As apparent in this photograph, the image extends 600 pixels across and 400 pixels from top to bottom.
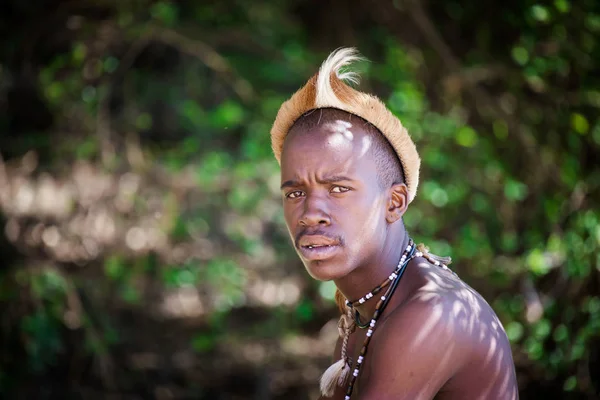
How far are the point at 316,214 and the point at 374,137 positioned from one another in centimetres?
36

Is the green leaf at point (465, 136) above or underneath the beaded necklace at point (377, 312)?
underneath

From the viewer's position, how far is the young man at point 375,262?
1974 millimetres

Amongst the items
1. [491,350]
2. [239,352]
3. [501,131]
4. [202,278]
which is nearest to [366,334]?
[491,350]

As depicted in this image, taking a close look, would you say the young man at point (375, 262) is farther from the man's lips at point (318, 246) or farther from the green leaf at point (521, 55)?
the green leaf at point (521, 55)

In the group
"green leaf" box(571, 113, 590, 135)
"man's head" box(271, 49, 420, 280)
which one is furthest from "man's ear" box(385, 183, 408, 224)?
"green leaf" box(571, 113, 590, 135)

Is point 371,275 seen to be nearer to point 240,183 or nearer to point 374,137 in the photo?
point 374,137

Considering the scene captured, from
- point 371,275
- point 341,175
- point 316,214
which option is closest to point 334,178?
point 341,175

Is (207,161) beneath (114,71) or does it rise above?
beneath

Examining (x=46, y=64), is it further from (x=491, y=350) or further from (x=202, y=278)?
(x=491, y=350)

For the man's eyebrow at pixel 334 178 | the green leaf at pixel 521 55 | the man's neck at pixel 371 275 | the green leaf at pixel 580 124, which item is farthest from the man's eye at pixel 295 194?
the green leaf at pixel 521 55

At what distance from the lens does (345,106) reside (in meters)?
2.26

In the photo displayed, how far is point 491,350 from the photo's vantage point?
2.07 meters

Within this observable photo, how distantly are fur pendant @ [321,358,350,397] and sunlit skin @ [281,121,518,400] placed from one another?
4 centimetres

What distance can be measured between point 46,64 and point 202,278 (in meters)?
2.20
